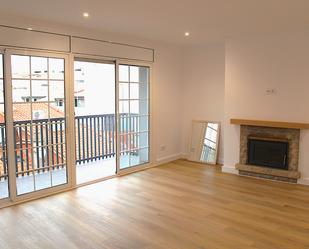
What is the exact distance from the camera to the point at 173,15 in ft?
12.7

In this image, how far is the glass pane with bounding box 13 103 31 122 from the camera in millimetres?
4018

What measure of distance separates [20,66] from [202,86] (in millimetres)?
3664

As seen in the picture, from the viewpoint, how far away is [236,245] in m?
2.94

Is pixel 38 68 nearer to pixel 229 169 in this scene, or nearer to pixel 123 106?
pixel 123 106

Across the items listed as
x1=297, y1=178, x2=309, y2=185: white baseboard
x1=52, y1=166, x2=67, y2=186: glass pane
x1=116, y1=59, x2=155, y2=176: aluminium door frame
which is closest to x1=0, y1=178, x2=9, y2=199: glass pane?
x1=52, y1=166, x2=67, y2=186: glass pane

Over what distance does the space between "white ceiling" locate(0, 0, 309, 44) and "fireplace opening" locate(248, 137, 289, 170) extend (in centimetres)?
184

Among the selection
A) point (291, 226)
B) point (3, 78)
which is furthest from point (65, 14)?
point (291, 226)

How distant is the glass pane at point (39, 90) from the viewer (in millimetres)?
4148

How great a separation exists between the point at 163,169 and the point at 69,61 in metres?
2.70

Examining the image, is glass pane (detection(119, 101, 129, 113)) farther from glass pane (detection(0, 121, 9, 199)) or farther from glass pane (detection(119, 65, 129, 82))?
glass pane (detection(0, 121, 9, 199))

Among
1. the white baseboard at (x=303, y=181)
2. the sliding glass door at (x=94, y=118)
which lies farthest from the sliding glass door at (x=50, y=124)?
the white baseboard at (x=303, y=181)

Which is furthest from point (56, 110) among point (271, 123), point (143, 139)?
point (271, 123)

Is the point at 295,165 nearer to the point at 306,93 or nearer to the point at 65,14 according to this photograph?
the point at 306,93

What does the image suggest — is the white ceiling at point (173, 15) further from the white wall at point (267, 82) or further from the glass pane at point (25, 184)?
the glass pane at point (25, 184)
